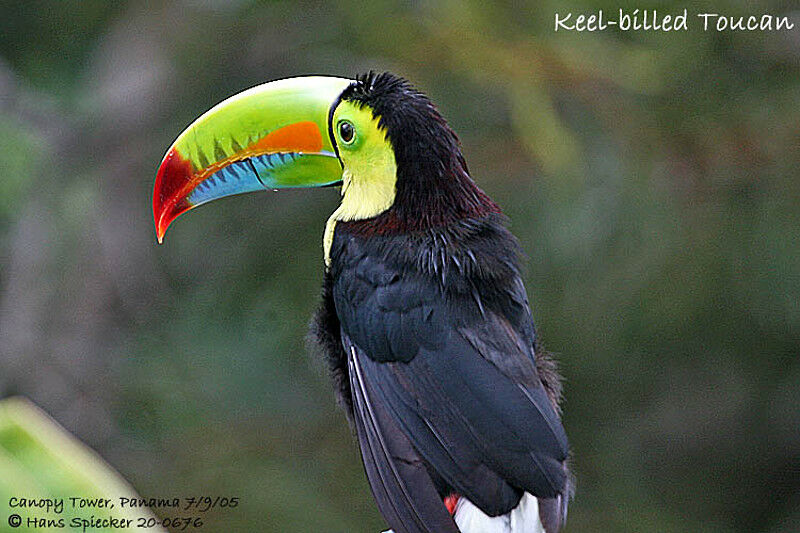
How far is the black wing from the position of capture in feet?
4.53

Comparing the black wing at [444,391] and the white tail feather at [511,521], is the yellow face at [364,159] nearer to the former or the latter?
the black wing at [444,391]

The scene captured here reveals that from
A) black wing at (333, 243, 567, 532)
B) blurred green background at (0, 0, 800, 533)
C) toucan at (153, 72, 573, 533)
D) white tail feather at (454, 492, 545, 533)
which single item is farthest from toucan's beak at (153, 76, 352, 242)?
blurred green background at (0, 0, 800, 533)

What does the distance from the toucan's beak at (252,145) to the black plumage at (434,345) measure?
0.09m

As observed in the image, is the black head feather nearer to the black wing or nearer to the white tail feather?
the black wing

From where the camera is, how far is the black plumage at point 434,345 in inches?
54.5

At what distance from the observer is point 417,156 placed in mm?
1515

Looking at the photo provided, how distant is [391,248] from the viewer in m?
1.54

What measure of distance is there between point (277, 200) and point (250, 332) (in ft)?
1.58

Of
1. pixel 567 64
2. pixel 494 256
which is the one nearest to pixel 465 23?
pixel 567 64

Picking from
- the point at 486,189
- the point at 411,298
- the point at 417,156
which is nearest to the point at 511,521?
the point at 411,298

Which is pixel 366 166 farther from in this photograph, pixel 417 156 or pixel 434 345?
pixel 434 345

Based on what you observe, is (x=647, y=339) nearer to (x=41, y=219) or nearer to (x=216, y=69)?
(x=216, y=69)

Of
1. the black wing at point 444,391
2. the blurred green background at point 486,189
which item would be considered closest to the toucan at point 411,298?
the black wing at point 444,391

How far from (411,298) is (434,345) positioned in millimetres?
86
